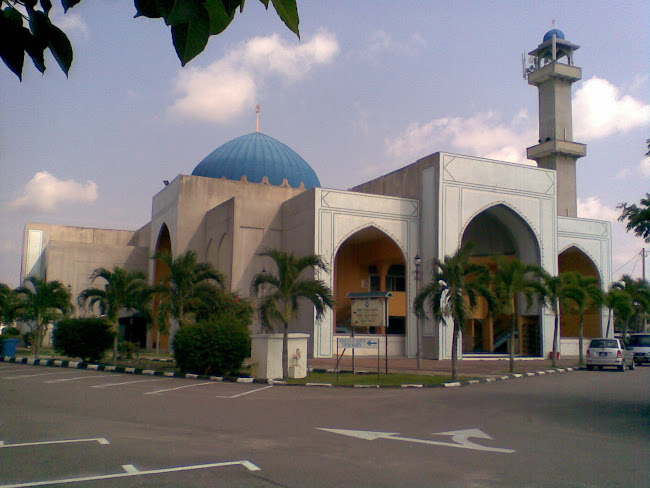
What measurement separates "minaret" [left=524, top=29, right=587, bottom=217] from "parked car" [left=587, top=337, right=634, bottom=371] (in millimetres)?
15138

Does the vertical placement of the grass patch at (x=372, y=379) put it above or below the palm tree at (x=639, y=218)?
below

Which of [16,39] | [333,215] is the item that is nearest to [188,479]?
[16,39]

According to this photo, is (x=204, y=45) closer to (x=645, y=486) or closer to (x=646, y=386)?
(x=645, y=486)

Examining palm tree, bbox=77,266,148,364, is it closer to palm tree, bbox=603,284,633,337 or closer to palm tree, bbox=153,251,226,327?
palm tree, bbox=153,251,226,327

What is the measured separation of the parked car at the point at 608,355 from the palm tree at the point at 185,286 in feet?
49.9

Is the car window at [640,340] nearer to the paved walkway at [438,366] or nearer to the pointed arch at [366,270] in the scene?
the paved walkway at [438,366]

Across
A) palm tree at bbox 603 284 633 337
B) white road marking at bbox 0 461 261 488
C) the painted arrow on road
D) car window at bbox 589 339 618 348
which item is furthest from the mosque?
white road marking at bbox 0 461 261 488

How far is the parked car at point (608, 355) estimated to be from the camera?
23453 millimetres

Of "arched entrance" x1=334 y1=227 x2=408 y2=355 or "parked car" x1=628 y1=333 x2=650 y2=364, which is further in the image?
"arched entrance" x1=334 y1=227 x2=408 y2=355

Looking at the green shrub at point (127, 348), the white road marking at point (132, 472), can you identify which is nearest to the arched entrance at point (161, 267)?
the green shrub at point (127, 348)

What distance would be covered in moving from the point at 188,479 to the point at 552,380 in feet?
52.4

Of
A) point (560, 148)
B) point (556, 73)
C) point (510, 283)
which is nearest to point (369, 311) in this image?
point (510, 283)

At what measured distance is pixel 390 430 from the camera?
9.24m

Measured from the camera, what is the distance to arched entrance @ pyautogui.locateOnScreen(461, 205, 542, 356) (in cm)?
3150
